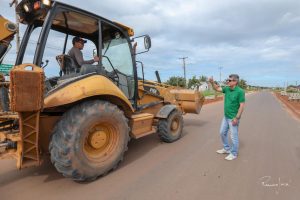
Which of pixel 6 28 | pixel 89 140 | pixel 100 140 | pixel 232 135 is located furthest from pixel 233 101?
pixel 6 28

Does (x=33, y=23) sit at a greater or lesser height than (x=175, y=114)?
greater

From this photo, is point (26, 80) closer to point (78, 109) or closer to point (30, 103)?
point (30, 103)

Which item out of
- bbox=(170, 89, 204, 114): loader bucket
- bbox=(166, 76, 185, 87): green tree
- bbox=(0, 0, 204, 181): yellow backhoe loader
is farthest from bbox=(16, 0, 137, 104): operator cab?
bbox=(166, 76, 185, 87): green tree

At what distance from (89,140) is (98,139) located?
15cm

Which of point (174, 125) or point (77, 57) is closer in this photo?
point (77, 57)

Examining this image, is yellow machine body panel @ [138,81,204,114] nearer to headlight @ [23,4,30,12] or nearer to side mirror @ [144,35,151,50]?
side mirror @ [144,35,151,50]

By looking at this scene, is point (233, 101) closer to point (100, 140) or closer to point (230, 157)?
point (230, 157)

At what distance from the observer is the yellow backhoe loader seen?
10.7 feet

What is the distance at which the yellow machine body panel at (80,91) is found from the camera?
3446mm

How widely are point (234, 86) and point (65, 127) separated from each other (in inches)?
135

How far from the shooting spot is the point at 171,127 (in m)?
6.43

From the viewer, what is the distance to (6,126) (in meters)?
3.73

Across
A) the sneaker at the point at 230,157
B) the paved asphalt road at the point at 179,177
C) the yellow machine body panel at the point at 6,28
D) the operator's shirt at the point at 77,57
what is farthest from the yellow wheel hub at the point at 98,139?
the sneaker at the point at 230,157

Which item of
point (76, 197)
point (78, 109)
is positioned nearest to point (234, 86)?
point (78, 109)
